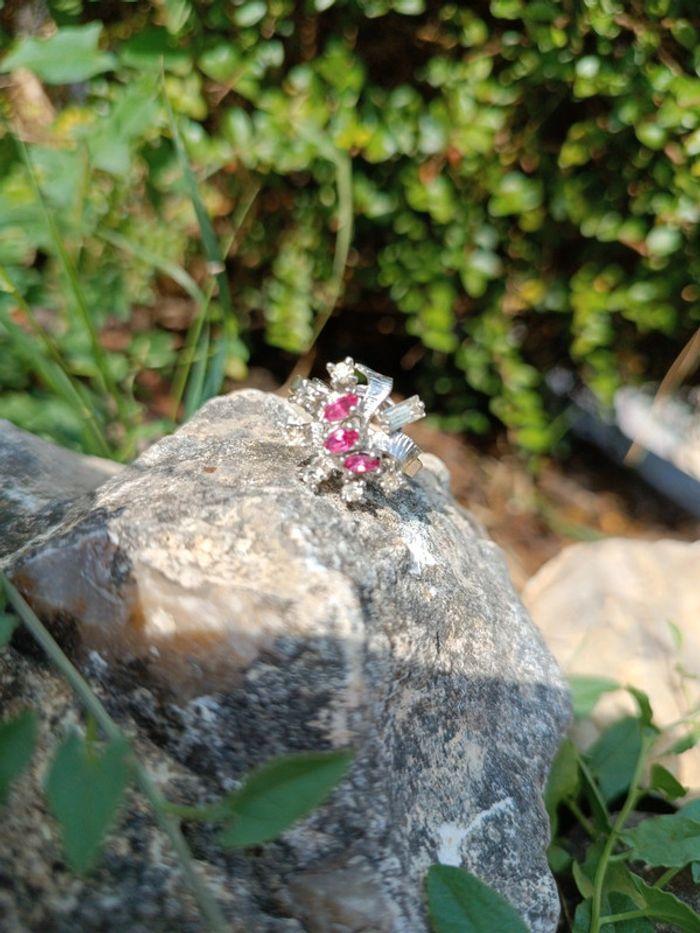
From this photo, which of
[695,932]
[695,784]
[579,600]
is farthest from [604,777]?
[579,600]

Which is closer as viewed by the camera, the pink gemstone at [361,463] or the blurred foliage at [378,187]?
the pink gemstone at [361,463]

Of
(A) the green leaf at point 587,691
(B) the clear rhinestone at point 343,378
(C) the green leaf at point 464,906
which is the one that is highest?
(B) the clear rhinestone at point 343,378

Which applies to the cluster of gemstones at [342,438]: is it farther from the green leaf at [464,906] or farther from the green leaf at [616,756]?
the green leaf at [616,756]

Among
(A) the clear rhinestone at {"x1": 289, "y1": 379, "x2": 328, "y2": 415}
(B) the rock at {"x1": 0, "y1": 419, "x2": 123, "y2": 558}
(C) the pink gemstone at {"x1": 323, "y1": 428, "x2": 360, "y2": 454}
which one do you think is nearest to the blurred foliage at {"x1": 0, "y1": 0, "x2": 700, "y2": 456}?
(B) the rock at {"x1": 0, "y1": 419, "x2": 123, "y2": 558}

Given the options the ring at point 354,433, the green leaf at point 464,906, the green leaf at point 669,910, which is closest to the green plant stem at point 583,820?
the green leaf at point 669,910

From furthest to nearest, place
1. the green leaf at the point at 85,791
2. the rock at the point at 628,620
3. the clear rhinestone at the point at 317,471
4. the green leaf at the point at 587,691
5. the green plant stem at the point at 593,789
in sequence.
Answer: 1. the rock at the point at 628,620
2. the green leaf at the point at 587,691
3. the green plant stem at the point at 593,789
4. the clear rhinestone at the point at 317,471
5. the green leaf at the point at 85,791

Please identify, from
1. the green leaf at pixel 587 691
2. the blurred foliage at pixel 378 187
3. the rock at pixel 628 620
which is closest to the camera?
the green leaf at pixel 587 691
